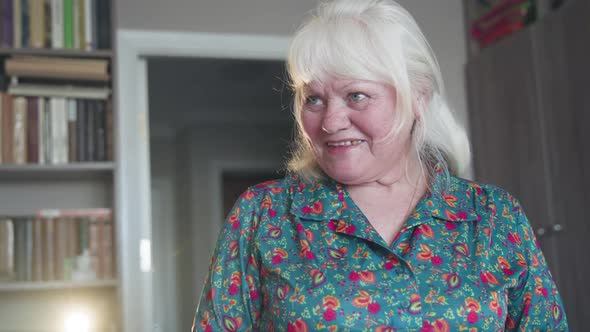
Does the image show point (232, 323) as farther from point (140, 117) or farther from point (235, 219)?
point (140, 117)

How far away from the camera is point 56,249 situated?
263 cm

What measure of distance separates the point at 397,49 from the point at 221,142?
16.5ft

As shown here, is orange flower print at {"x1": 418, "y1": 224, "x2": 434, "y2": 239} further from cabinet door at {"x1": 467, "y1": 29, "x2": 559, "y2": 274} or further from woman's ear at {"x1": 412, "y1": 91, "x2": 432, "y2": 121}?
cabinet door at {"x1": 467, "y1": 29, "x2": 559, "y2": 274}

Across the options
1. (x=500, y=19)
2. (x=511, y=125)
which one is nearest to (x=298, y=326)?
(x=511, y=125)

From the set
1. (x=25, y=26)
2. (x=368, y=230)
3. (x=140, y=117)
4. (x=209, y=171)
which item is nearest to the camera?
(x=368, y=230)

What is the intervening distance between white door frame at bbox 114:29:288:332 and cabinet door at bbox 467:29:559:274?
3.00 ft

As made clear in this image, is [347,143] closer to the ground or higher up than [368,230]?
higher up

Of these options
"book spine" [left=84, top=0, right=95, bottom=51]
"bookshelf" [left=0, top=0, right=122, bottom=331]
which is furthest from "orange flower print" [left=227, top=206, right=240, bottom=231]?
"book spine" [left=84, top=0, right=95, bottom=51]

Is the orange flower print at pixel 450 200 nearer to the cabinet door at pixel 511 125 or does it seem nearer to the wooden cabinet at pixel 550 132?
the wooden cabinet at pixel 550 132

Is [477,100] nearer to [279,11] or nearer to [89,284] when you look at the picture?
[279,11]

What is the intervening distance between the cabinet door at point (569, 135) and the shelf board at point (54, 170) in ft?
5.41

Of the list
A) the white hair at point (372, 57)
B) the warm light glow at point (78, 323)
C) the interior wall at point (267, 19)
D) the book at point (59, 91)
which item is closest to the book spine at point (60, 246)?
the warm light glow at point (78, 323)

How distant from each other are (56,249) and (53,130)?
43 cm

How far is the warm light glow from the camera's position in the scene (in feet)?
8.86
